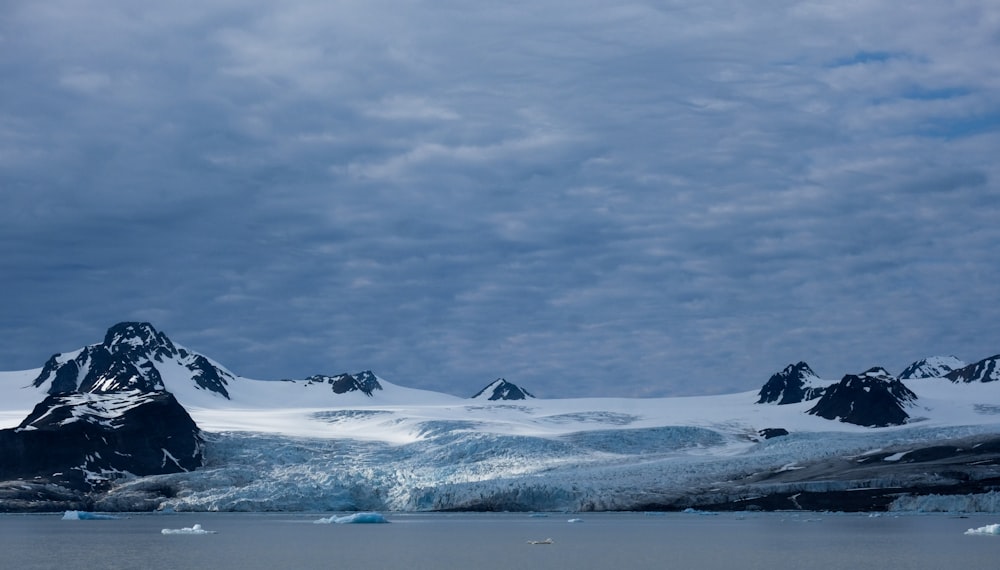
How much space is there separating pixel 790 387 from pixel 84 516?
115m

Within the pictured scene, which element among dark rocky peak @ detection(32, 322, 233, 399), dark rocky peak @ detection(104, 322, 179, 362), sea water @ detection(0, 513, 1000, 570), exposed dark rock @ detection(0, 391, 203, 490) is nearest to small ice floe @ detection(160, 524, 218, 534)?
sea water @ detection(0, 513, 1000, 570)

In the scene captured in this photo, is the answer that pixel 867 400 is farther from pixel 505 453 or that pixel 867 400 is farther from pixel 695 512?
pixel 695 512

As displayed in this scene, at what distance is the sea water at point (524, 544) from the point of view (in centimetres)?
4675

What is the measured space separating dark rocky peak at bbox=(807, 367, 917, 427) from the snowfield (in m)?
2.21

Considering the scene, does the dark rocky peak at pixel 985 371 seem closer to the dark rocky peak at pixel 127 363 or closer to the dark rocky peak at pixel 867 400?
the dark rocky peak at pixel 867 400

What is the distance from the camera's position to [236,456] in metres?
118

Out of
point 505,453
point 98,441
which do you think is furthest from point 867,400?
point 98,441

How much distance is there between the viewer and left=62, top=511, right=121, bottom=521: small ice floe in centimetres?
8850

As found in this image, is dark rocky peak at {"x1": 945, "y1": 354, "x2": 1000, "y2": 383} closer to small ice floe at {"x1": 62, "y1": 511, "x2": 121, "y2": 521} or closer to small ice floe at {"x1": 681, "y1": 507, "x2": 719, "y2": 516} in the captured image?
small ice floe at {"x1": 681, "y1": 507, "x2": 719, "y2": 516}

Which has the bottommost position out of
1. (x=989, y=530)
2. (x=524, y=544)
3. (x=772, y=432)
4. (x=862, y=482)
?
(x=989, y=530)

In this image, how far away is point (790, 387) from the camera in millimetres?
178000

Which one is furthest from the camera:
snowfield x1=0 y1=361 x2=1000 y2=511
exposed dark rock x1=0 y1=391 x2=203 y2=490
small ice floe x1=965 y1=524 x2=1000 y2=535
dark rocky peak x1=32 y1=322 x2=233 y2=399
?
dark rocky peak x1=32 y1=322 x2=233 y2=399

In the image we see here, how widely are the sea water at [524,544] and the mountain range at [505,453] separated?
7755 mm

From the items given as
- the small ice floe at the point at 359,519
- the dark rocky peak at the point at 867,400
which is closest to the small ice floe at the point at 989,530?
the small ice floe at the point at 359,519
